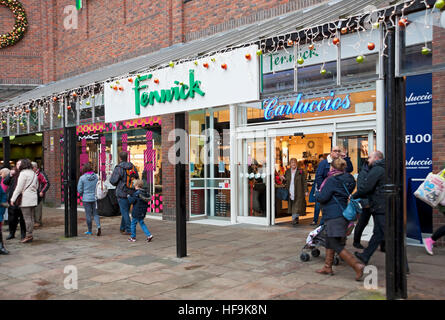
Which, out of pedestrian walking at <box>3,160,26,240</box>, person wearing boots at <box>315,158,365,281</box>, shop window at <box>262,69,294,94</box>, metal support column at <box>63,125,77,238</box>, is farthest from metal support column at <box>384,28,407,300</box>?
pedestrian walking at <box>3,160,26,240</box>

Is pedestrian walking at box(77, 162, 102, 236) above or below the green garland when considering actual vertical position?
below

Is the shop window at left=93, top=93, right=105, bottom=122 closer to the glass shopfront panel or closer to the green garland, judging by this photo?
the glass shopfront panel

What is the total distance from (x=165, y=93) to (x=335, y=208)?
3572 mm

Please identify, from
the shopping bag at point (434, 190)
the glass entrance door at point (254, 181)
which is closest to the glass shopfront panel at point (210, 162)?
the glass entrance door at point (254, 181)

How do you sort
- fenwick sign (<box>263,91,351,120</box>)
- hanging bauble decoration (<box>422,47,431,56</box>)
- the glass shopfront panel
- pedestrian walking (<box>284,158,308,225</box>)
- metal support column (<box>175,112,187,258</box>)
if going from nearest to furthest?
hanging bauble decoration (<box>422,47,431,56</box>)
metal support column (<box>175,112,187,258</box>)
fenwick sign (<box>263,91,351,120</box>)
pedestrian walking (<box>284,158,308,225</box>)
the glass shopfront panel

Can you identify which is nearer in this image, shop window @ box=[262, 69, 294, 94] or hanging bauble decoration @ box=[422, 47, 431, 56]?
hanging bauble decoration @ box=[422, 47, 431, 56]

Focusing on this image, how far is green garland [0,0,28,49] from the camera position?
1831 cm

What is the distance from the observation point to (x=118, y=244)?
347 inches

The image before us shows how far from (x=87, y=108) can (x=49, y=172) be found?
8.97m

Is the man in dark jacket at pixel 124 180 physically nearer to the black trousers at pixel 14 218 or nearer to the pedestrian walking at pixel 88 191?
the pedestrian walking at pixel 88 191

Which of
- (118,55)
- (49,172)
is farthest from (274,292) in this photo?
(49,172)

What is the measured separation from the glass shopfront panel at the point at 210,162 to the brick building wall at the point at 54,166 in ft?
24.1

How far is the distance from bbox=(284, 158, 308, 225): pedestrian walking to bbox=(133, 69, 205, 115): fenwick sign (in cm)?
469

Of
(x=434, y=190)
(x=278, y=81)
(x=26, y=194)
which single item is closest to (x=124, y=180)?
(x=26, y=194)
